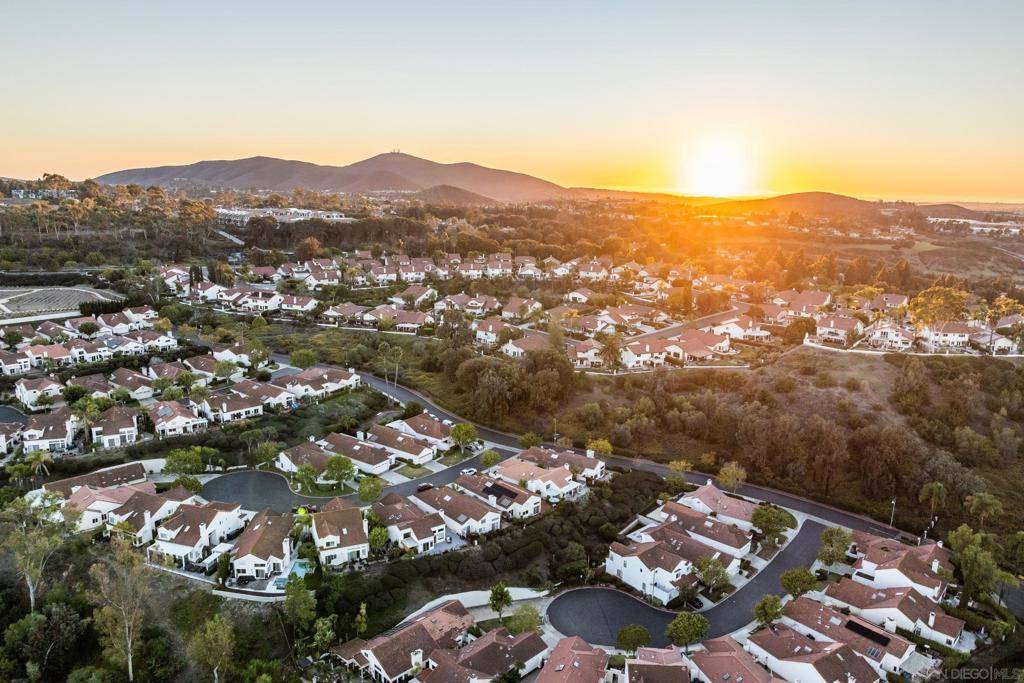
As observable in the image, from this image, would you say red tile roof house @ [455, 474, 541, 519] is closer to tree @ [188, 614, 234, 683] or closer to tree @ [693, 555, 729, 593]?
tree @ [693, 555, 729, 593]

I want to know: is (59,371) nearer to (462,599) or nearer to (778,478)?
(462,599)

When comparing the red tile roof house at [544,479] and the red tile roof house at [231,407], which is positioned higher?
the red tile roof house at [231,407]

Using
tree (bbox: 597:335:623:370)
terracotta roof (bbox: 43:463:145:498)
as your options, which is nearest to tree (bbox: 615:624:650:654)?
terracotta roof (bbox: 43:463:145:498)

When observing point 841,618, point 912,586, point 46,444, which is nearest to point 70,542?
point 46,444

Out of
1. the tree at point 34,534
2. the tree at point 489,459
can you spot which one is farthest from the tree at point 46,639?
the tree at point 489,459

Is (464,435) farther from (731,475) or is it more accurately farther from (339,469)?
(731,475)

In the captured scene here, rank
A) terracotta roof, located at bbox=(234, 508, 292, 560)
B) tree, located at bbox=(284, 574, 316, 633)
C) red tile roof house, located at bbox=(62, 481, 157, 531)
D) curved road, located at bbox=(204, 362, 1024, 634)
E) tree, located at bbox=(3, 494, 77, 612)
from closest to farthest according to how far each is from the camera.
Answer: tree, located at bbox=(284, 574, 316, 633), tree, located at bbox=(3, 494, 77, 612), curved road, located at bbox=(204, 362, 1024, 634), terracotta roof, located at bbox=(234, 508, 292, 560), red tile roof house, located at bbox=(62, 481, 157, 531)

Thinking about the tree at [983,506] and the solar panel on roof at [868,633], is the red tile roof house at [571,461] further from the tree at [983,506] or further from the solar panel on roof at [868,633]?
the tree at [983,506]

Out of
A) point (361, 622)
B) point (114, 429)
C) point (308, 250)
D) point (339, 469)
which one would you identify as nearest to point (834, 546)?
point (361, 622)
